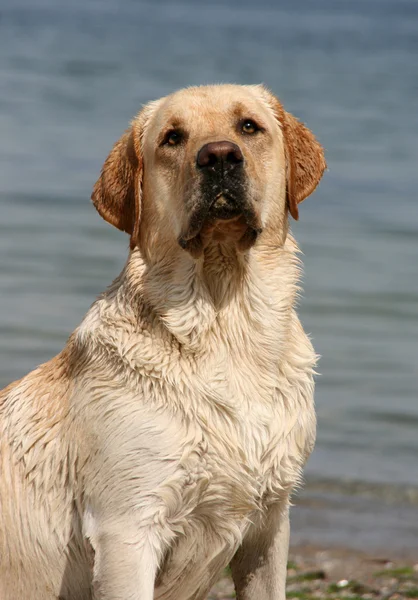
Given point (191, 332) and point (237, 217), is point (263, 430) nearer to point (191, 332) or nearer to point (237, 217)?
point (191, 332)

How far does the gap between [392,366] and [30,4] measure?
188 feet

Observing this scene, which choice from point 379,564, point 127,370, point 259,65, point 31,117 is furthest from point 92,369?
point 259,65

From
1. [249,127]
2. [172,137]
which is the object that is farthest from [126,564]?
[249,127]

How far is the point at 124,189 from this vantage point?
4395mm

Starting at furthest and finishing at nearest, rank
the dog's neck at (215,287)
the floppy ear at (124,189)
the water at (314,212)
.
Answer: the water at (314,212) < the floppy ear at (124,189) < the dog's neck at (215,287)

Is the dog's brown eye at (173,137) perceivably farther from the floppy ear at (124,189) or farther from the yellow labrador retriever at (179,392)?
the floppy ear at (124,189)

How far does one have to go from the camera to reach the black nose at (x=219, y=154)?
4059mm

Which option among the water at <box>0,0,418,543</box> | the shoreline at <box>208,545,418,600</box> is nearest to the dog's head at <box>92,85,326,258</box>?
the shoreline at <box>208,545,418,600</box>

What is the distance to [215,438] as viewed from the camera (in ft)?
13.2

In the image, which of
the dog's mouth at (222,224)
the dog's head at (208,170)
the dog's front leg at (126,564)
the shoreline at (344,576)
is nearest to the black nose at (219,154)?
the dog's head at (208,170)

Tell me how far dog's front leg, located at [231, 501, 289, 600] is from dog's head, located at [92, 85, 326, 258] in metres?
1.10

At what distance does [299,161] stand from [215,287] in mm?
622

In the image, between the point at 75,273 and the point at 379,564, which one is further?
the point at 75,273

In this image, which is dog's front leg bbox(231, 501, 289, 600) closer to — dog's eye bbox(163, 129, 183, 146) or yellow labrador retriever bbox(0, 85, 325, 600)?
yellow labrador retriever bbox(0, 85, 325, 600)
